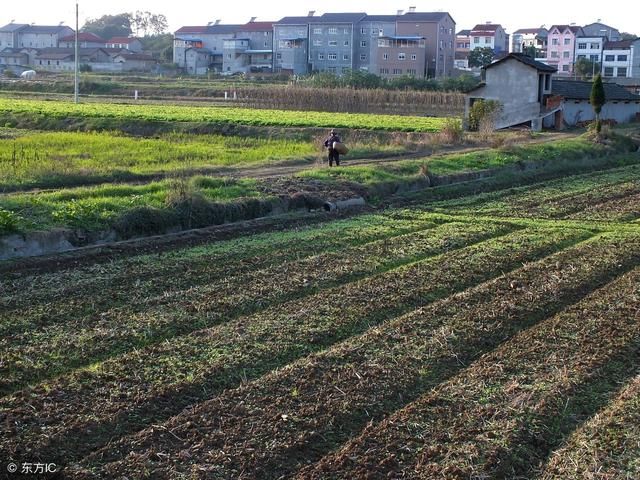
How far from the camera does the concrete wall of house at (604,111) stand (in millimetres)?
39844

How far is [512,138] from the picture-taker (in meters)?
32.4

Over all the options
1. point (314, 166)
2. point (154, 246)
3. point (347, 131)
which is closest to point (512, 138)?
point (347, 131)

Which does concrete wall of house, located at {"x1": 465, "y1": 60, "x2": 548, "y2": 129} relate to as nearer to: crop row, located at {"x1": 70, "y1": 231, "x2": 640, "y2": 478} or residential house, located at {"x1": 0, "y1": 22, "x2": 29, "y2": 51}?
crop row, located at {"x1": 70, "y1": 231, "x2": 640, "y2": 478}

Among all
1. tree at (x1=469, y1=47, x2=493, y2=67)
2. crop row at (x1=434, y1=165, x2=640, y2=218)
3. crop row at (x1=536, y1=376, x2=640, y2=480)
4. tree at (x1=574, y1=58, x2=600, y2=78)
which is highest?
tree at (x1=469, y1=47, x2=493, y2=67)

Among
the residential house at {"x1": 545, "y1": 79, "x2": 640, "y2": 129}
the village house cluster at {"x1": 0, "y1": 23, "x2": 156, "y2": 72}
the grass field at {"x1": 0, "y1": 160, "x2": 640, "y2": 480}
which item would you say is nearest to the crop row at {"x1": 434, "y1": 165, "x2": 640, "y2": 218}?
the grass field at {"x1": 0, "y1": 160, "x2": 640, "y2": 480}

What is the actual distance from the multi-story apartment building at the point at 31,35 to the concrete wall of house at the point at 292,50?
138ft

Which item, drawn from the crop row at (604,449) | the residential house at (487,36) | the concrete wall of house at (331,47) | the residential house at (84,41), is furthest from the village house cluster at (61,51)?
the crop row at (604,449)

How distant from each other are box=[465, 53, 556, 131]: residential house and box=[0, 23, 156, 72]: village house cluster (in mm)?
60861

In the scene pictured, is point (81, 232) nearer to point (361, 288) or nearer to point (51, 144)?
point (361, 288)

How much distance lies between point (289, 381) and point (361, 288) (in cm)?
329

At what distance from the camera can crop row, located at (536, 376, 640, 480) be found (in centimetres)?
594

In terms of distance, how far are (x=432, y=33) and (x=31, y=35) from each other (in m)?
64.2

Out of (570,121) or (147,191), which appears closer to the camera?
(147,191)

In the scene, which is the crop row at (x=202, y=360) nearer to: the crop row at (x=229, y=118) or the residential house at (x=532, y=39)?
the crop row at (x=229, y=118)
